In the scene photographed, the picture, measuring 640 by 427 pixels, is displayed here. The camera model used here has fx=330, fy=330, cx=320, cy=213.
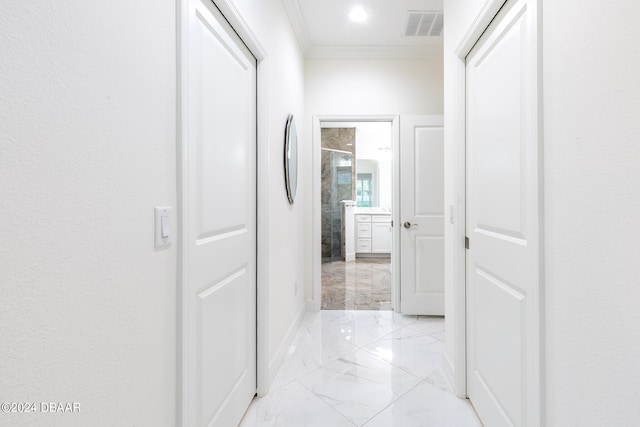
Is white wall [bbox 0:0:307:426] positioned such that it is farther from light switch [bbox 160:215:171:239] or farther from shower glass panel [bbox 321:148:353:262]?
shower glass panel [bbox 321:148:353:262]

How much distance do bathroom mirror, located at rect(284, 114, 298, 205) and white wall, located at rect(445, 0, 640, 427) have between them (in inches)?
66.7

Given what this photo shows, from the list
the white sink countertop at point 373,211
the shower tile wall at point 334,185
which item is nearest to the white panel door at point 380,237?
the white sink countertop at point 373,211

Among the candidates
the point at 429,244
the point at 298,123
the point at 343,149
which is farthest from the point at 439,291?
the point at 343,149

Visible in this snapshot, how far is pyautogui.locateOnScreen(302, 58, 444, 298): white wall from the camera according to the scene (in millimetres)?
3355

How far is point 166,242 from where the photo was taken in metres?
0.99

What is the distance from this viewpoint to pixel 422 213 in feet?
10.7

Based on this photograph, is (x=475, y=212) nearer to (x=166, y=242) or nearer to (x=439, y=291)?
(x=166, y=242)

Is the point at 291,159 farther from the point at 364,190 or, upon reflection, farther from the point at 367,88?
the point at 364,190

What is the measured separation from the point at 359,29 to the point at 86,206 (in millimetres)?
2982

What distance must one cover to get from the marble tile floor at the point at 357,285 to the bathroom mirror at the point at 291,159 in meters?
1.56

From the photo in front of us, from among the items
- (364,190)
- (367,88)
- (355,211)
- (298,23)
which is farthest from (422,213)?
(364,190)

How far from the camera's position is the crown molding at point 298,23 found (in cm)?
259

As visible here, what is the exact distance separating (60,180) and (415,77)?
3.38 m

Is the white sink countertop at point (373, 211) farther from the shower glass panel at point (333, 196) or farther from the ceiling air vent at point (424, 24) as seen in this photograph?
the ceiling air vent at point (424, 24)
